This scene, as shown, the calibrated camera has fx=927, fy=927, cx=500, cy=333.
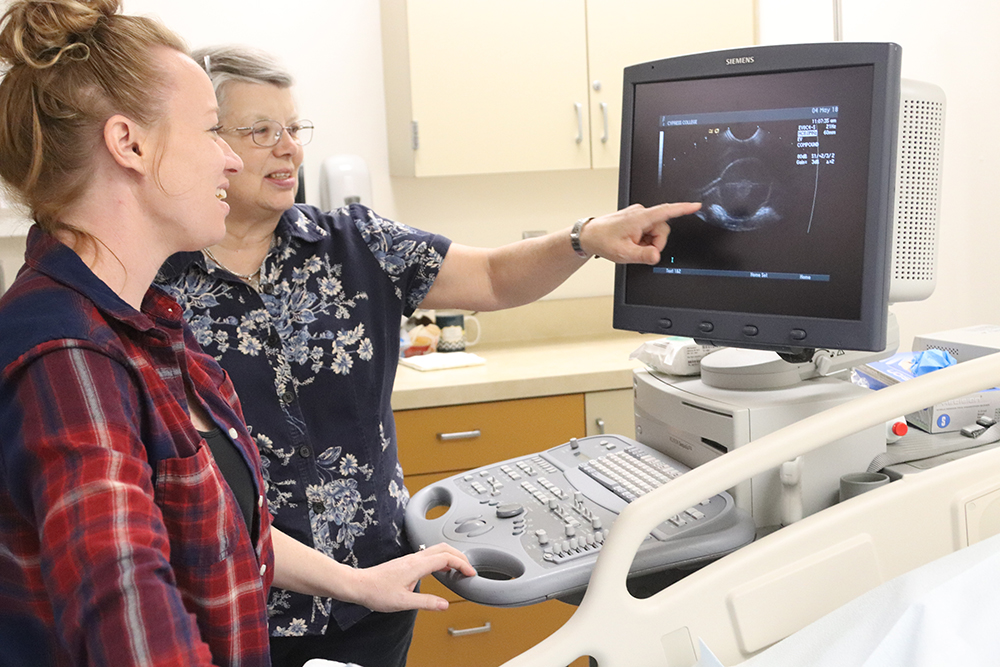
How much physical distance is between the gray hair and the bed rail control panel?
712mm

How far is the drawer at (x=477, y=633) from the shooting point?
2.39 meters

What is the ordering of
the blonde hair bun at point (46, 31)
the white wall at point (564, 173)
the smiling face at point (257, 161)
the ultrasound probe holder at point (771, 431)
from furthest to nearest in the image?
1. the white wall at point (564, 173)
2. the smiling face at point (257, 161)
3. the ultrasound probe holder at point (771, 431)
4. the blonde hair bun at point (46, 31)

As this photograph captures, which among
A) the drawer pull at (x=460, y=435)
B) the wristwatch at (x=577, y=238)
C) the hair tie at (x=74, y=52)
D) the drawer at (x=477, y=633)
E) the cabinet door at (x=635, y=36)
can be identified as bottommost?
the drawer at (x=477, y=633)

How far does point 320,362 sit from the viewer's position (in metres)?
1.47

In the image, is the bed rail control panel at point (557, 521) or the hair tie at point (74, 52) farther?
the bed rail control panel at point (557, 521)

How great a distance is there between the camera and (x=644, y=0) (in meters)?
2.79

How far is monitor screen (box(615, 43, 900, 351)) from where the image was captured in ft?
3.60

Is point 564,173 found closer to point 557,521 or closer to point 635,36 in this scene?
point 635,36

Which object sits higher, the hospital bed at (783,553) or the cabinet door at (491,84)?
the cabinet door at (491,84)

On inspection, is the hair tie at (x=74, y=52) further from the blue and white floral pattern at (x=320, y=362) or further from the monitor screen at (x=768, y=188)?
the monitor screen at (x=768, y=188)

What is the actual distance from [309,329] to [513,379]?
1.03 m

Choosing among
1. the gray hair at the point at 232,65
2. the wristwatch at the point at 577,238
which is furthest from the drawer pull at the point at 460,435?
the gray hair at the point at 232,65

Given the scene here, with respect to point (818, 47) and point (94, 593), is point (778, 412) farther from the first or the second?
point (94, 593)

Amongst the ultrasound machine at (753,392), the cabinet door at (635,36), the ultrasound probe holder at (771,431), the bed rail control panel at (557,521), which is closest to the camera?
the ultrasound machine at (753,392)
